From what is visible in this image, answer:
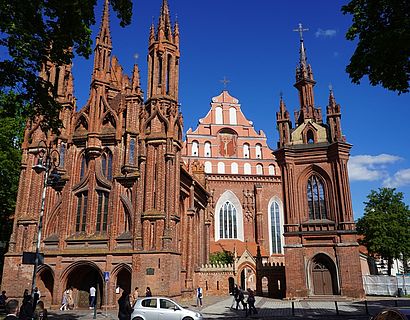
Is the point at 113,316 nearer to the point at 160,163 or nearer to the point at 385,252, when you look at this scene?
the point at 160,163

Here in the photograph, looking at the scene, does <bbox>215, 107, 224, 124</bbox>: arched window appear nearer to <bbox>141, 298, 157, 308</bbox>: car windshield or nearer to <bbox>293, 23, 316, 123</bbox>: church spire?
<bbox>293, 23, 316, 123</bbox>: church spire

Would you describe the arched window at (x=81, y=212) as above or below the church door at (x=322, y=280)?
above

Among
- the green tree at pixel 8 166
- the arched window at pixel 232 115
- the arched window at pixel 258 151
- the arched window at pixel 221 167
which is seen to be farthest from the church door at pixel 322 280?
the arched window at pixel 232 115

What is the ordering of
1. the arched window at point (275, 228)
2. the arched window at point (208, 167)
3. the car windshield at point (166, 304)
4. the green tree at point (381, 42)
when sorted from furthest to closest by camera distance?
the arched window at point (208, 167) < the arched window at point (275, 228) < the car windshield at point (166, 304) < the green tree at point (381, 42)

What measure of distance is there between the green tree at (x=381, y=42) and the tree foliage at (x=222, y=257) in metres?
31.9

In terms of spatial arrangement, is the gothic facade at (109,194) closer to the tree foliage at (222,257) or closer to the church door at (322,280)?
the church door at (322,280)

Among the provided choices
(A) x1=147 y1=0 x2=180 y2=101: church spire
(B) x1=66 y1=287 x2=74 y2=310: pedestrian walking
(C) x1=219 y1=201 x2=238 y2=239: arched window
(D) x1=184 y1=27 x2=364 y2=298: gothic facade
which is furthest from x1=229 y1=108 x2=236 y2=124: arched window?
(B) x1=66 y1=287 x2=74 y2=310: pedestrian walking

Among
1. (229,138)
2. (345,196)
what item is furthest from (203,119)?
(345,196)

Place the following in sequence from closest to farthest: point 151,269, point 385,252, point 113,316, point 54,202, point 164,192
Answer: point 113,316 < point 151,269 < point 164,192 < point 54,202 < point 385,252

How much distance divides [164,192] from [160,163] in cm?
205

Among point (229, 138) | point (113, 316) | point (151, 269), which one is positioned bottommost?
point (113, 316)

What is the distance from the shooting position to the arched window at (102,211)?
83.8 ft

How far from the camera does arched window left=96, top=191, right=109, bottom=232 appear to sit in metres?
25.5

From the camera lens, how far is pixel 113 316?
66.8 feet
